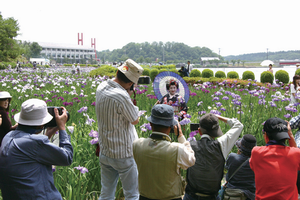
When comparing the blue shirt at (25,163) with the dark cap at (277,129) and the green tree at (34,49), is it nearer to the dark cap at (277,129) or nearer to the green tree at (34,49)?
the dark cap at (277,129)

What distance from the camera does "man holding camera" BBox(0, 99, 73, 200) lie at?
4.56 feet

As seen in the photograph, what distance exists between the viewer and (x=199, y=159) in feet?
6.21

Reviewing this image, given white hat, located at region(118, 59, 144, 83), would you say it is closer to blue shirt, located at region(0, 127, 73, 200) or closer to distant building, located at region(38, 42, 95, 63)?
blue shirt, located at region(0, 127, 73, 200)

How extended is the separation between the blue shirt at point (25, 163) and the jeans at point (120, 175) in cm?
53

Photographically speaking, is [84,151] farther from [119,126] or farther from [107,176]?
[119,126]

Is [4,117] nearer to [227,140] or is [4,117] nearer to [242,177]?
[227,140]

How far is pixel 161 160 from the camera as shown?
1.60 meters

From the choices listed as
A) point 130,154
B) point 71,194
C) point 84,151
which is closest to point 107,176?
point 130,154

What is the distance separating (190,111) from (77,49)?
424 ft

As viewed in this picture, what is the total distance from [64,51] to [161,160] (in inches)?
5111

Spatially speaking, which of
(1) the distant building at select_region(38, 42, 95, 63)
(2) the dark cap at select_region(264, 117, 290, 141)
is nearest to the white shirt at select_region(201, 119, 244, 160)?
(2) the dark cap at select_region(264, 117, 290, 141)

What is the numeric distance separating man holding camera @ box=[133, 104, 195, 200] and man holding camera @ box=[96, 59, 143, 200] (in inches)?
7.9

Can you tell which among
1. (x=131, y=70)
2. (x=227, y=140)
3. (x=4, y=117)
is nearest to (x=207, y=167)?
(x=227, y=140)

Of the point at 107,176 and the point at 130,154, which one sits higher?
the point at 130,154
